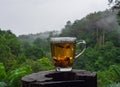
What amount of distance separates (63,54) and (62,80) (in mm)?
144

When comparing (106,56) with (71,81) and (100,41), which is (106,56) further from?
(71,81)

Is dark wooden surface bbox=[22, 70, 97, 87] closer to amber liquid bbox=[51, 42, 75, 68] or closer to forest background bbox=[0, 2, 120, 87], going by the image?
amber liquid bbox=[51, 42, 75, 68]

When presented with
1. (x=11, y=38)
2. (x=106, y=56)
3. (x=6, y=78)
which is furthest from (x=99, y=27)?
(x=6, y=78)

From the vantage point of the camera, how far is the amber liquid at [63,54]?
6.58 feet

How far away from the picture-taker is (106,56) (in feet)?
110

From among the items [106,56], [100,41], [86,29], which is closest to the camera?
[106,56]

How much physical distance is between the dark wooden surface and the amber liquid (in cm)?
6

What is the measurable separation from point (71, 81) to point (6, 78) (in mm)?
8722

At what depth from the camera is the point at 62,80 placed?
192 centimetres

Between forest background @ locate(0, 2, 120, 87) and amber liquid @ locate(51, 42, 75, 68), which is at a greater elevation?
amber liquid @ locate(51, 42, 75, 68)

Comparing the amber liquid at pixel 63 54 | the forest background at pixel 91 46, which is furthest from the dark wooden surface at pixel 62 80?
the forest background at pixel 91 46

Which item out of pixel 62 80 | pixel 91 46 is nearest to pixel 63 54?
pixel 62 80

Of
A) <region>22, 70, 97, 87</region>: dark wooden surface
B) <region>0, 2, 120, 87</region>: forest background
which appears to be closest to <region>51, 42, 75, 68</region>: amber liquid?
<region>22, 70, 97, 87</region>: dark wooden surface

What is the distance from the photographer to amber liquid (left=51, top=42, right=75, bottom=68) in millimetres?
2006
